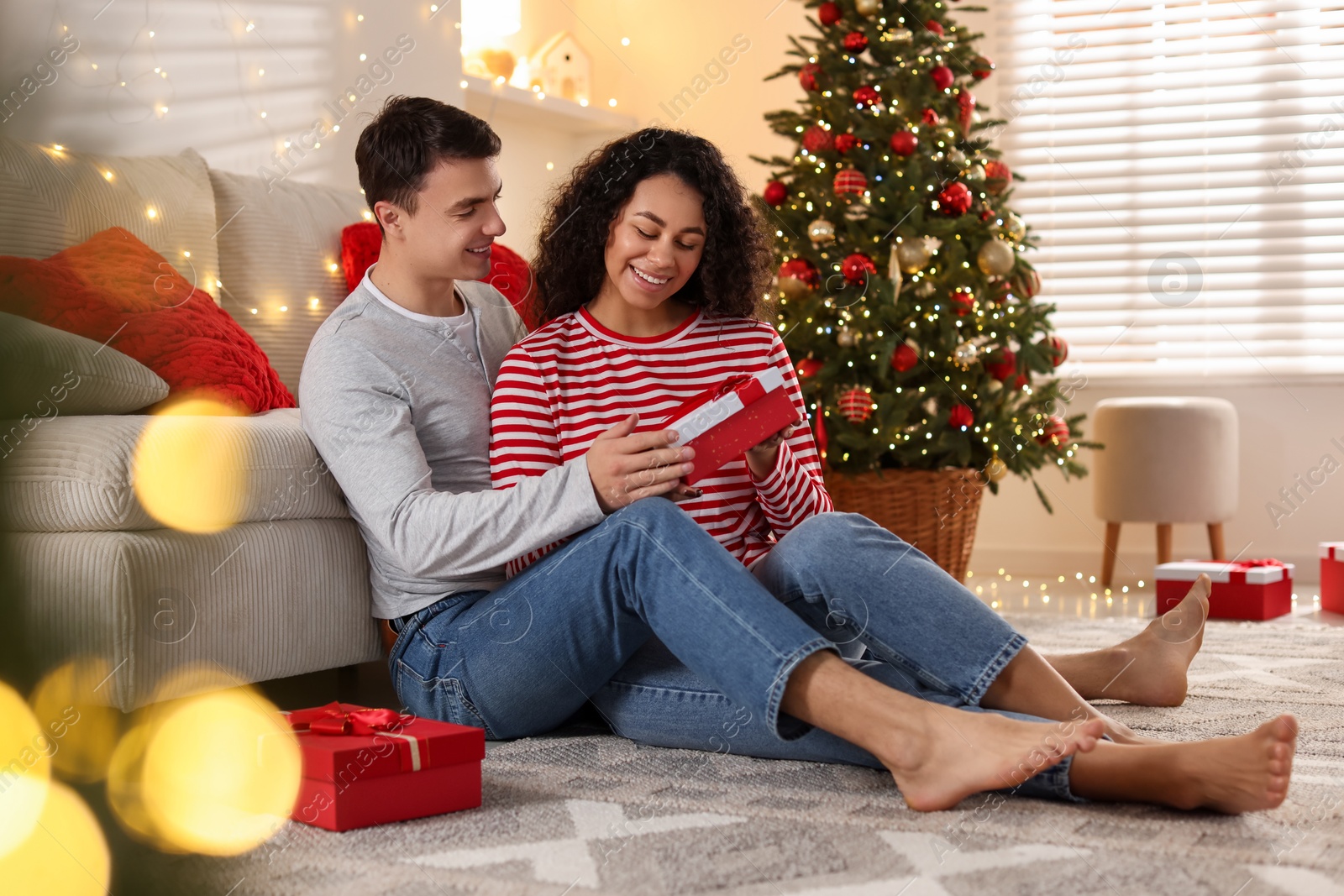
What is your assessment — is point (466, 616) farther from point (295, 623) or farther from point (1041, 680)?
point (1041, 680)

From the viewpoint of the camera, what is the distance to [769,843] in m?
1.06

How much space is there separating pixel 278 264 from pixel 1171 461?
233cm

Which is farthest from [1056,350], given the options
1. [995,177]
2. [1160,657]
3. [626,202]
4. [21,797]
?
[21,797]

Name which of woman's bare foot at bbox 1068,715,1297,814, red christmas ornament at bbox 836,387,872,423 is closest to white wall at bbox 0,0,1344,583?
red christmas ornament at bbox 836,387,872,423

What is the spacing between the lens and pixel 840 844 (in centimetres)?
105

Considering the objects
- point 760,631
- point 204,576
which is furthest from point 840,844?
point 204,576

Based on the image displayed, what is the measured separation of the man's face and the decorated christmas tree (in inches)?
54.0

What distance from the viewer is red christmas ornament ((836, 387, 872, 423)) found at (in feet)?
8.93

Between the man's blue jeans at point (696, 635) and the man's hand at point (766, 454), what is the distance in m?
0.12

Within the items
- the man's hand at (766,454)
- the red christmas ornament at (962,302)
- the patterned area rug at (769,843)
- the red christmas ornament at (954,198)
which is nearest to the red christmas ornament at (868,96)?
the red christmas ornament at (954,198)

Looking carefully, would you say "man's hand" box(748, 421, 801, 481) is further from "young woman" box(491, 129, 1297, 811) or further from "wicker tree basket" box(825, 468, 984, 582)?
"wicker tree basket" box(825, 468, 984, 582)

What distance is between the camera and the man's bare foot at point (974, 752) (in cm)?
109

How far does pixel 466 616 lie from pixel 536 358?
1.10ft

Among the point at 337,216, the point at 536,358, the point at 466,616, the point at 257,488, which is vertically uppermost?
the point at 337,216
